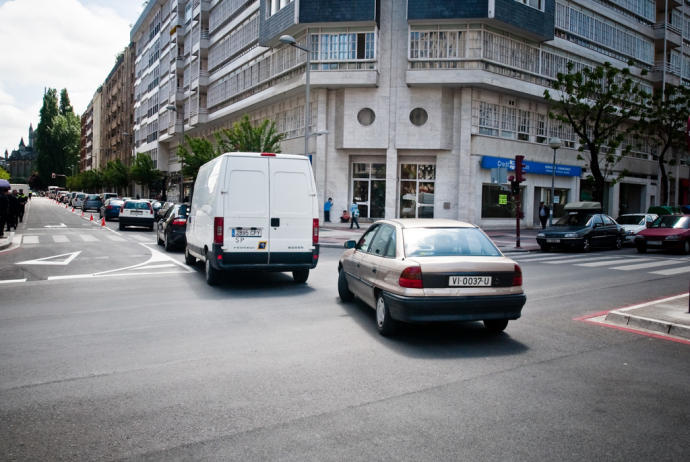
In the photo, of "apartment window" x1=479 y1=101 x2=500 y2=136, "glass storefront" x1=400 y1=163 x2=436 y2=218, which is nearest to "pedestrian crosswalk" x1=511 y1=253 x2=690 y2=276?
"glass storefront" x1=400 y1=163 x2=436 y2=218

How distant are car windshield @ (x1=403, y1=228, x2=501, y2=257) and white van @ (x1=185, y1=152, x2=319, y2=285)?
404cm

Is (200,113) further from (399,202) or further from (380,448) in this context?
(380,448)

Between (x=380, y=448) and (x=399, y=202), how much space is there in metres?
28.5

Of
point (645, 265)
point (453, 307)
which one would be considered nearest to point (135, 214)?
point (645, 265)

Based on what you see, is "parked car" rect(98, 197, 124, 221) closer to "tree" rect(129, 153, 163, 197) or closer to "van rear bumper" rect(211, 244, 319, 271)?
"tree" rect(129, 153, 163, 197)

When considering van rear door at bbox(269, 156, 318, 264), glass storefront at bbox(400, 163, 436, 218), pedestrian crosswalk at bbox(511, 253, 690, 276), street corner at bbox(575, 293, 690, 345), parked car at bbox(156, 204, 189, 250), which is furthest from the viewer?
glass storefront at bbox(400, 163, 436, 218)

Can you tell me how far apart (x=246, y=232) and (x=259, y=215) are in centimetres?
40

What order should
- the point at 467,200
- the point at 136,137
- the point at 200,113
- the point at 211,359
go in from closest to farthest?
the point at 211,359 < the point at 467,200 < the point at 200,113 < the point at 136,137

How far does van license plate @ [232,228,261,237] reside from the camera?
33.1ft

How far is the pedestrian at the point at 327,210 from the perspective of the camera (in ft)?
104

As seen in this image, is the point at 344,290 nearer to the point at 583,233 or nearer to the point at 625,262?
the point at 625,262

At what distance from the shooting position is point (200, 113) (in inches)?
1887

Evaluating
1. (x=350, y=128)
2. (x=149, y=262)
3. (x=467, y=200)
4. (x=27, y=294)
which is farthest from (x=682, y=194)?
(x=27, y=294)

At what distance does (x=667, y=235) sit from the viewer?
1925 cm
